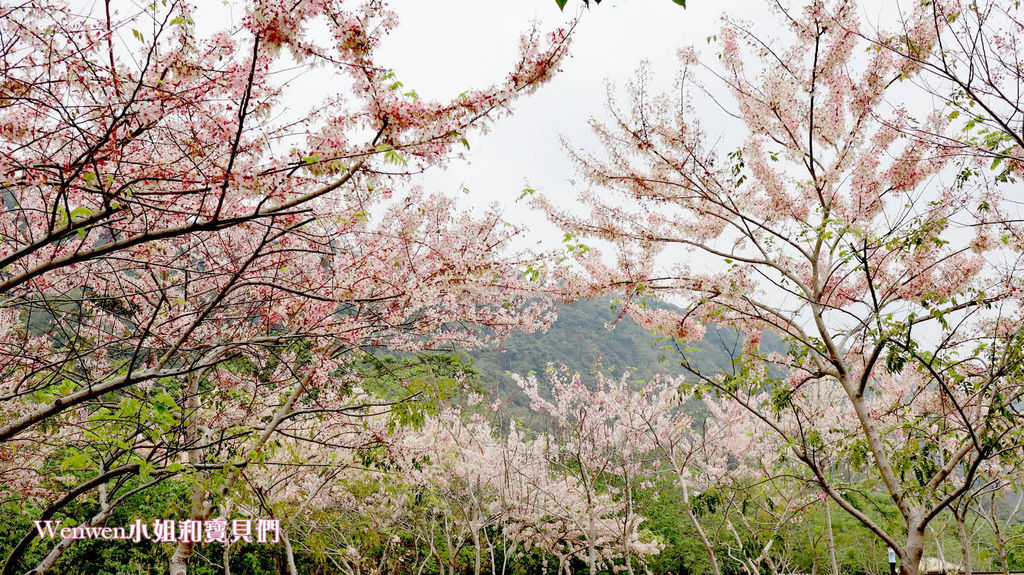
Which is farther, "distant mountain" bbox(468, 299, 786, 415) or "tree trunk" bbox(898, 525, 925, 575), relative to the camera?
"distant mountain" bbox(468, 299, 786, 415)

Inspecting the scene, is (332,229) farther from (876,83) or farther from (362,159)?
(876,83)

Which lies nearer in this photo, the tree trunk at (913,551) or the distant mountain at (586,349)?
the tree trunk at (913,551)

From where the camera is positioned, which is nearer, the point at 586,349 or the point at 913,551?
the point at 913,551

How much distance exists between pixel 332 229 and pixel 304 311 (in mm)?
1163

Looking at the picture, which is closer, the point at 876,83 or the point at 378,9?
the point at 378,9

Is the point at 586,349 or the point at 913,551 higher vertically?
the point at 586,349

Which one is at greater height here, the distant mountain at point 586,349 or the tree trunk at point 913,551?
the distant mountain at point 586,349

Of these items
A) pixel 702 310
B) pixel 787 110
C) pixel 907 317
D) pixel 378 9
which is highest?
pixel 787 110

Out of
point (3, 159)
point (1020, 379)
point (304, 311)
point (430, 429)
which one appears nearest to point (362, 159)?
point (3, 159)

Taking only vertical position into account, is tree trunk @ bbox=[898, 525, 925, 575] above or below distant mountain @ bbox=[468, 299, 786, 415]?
below

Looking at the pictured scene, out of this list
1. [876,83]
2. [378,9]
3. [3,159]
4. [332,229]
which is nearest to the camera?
[3,159]

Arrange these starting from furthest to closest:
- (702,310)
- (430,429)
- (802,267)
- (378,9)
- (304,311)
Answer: (430,429) < (802,267) < (702,310) < (304,311) < (378,9)

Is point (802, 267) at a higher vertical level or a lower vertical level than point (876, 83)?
lower

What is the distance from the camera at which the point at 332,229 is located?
403 cm
